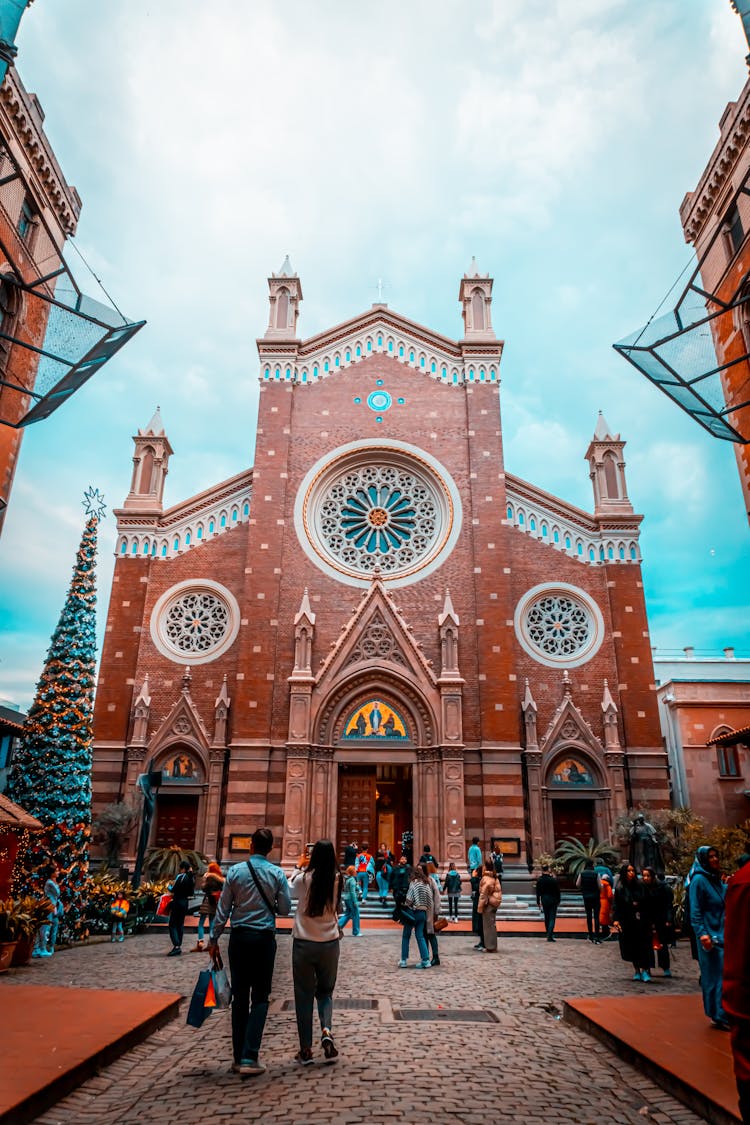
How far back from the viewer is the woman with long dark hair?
20.8 feet

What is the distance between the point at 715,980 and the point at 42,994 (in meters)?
7.25

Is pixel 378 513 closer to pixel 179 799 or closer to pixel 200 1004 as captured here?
pixel 179 799

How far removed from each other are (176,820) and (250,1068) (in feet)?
72.0

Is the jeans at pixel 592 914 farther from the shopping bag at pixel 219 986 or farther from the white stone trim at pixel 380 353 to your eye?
the white stone trim at pixel 380 353

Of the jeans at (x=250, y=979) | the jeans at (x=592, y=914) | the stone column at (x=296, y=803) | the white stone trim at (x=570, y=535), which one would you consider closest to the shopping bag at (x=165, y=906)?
the stone column at (x=296, y=803)

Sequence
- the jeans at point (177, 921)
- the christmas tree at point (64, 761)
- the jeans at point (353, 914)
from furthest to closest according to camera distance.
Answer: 1. the jeans at point (353, 914)
2. the christmas tree at point (64, 761)
3. the jeans at point (177, 921)

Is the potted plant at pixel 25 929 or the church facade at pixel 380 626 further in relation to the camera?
the church facade at pixel 380 626

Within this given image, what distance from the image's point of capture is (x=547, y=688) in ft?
90.9

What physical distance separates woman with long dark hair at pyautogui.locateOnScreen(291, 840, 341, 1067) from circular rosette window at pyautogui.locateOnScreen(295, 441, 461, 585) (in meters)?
22.0

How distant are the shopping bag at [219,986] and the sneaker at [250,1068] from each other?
1.56 feet

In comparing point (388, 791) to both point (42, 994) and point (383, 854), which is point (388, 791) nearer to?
point (383, 854)

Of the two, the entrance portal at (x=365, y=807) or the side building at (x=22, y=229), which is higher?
the side building at (x=22, y=229)

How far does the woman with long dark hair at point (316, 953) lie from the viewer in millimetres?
6340

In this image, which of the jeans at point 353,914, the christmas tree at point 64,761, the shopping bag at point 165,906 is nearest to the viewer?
the christmas tree at point 64,761
